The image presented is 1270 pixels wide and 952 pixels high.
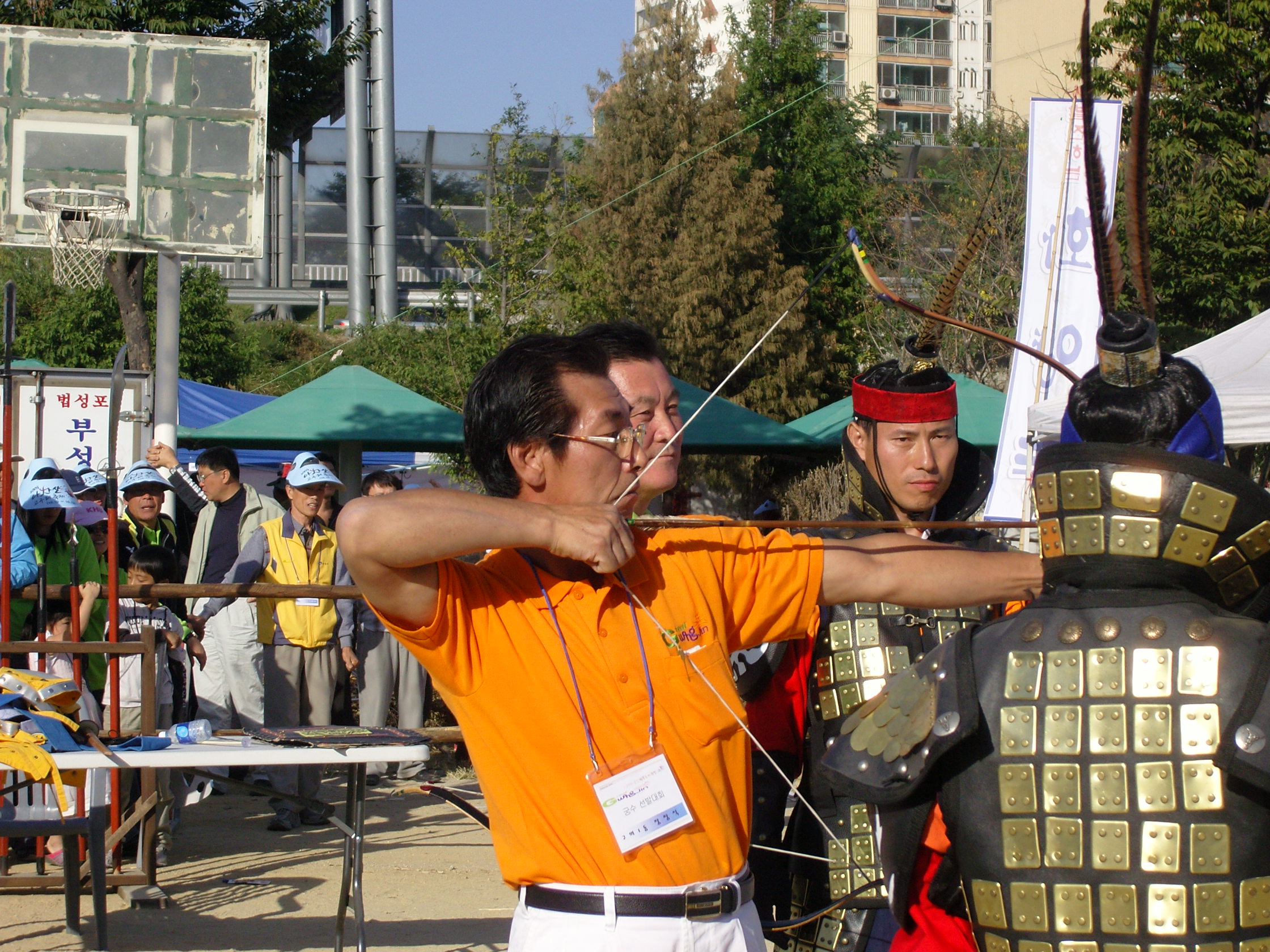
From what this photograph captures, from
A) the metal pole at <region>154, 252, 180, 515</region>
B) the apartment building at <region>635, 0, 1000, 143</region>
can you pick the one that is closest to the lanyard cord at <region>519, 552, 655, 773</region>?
the metal pole at <region>154, 252, 180, 515</region>

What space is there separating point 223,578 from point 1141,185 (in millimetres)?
6027

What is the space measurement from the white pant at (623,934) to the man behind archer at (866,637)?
64 cm

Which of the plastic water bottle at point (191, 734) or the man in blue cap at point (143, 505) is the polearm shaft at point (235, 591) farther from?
the man in blue cap at point (143, 505)

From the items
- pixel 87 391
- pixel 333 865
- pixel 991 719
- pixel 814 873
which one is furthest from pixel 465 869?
pixel 991 719

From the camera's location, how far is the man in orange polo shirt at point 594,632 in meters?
1.83

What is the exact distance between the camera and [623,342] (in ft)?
9.03

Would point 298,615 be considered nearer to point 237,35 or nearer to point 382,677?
point 382,677

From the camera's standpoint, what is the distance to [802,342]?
643 inches

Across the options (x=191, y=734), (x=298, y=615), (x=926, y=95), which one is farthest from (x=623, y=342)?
(x=926, y=95)

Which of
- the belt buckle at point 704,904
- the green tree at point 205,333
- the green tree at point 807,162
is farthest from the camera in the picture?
the green tree at point 205,333

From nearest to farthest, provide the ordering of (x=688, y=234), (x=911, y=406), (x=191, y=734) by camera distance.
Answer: (x=911, y=406) → (x=191, y=734) → (x=688, y=234)

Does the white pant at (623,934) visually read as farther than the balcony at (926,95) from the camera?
No

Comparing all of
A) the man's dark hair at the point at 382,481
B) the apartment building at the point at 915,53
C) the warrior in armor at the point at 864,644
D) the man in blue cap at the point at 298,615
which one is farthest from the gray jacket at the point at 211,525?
the apartment building at the point at 915,53

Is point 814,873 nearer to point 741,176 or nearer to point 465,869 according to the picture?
point 465,869
